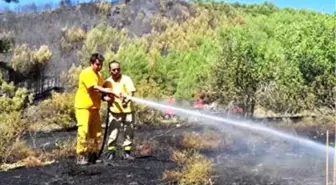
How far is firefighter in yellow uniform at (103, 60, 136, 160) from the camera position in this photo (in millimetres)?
11086

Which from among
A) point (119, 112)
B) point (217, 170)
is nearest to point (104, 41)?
point (119, 112)

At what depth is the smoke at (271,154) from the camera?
959 centimetres

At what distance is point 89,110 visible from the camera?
1063 cm

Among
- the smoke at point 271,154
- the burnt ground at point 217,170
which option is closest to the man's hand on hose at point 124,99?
the smoke at point 271,154

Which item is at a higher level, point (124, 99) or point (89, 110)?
point (124, 99)

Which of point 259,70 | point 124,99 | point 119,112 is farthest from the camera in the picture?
point 259,70

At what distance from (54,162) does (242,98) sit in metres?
11.4

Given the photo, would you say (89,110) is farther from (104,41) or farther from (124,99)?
(104,41)

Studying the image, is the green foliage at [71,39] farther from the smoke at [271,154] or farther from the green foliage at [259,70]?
the smoke at [271,154]

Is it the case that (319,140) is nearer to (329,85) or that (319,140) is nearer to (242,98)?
(242,98)

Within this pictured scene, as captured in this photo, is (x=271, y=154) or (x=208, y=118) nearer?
(x=271, y=154)

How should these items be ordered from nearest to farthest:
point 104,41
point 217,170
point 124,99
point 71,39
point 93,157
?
point 217,170, point 93,157, point 124,99, point 104,41, point 71,39

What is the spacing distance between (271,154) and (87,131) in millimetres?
3421

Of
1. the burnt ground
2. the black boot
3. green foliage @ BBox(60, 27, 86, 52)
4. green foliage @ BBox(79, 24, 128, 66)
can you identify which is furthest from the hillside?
green foliage @ BBox(60, 27, 86, 52)
